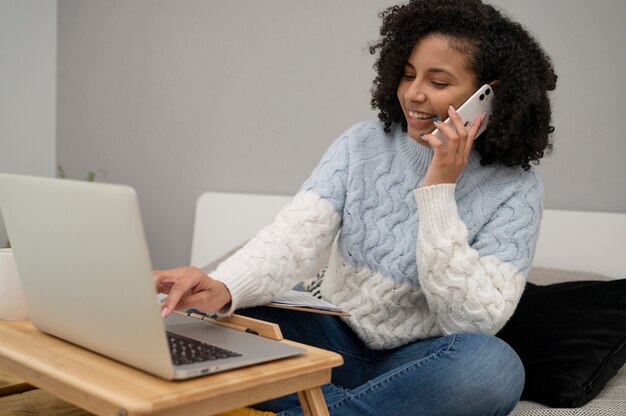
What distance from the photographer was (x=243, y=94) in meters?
2.70

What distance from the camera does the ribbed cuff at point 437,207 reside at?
1.30 meters

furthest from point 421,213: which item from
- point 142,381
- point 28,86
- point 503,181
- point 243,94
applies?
point 28,86

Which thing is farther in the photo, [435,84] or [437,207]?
[435,84]

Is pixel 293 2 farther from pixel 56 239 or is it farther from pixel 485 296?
pixel 56 239

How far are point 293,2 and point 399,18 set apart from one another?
113cm

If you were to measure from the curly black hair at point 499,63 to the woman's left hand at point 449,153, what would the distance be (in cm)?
11

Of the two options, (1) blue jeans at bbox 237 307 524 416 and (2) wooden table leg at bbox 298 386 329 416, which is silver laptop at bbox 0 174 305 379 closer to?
(2) wooden table leg at bbox 298 386 329 416

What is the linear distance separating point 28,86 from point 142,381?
2.77 m

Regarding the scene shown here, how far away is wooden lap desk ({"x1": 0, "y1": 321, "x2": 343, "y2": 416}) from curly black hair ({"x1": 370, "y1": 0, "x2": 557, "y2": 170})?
2.27ft

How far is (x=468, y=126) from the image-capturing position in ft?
4.60

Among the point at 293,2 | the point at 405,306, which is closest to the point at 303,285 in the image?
the point at 405,306

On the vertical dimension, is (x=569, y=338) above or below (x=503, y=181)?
below

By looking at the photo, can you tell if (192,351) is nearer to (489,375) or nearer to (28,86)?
(489,375)

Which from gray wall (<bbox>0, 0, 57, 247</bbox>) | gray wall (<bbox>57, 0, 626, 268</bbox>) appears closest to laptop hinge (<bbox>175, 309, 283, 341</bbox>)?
gray wall (<bbox>57, 0, 626, 268</bbox>)
